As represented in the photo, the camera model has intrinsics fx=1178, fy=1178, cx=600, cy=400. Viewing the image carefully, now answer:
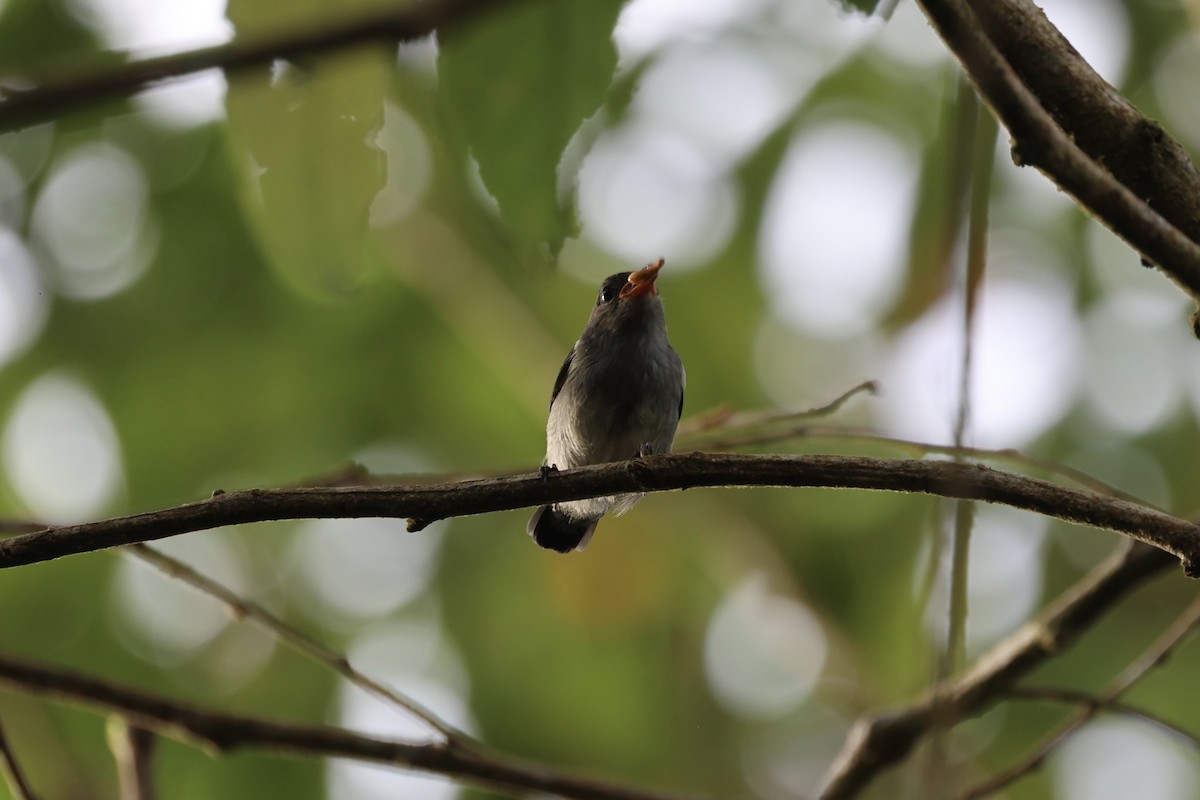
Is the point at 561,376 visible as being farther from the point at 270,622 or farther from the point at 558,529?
the point at 270,622

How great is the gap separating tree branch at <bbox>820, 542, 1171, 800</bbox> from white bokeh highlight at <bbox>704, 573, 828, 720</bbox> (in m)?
2.00

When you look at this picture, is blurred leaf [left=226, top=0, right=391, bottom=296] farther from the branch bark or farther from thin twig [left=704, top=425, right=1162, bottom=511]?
thin twig [left=704, top=425, right=1162, bottom=511]

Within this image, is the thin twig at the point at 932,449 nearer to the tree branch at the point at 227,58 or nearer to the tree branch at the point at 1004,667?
the tree branch at the point at 1004,667

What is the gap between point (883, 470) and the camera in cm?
195

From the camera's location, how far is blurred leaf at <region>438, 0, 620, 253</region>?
5.12 feet

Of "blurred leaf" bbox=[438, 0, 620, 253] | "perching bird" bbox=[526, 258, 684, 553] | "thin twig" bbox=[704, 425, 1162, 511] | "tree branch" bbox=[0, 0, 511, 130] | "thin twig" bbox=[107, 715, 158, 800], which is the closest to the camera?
"tree branch" bbox=[0, 0, 511, 130]

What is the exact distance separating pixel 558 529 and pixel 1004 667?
2165 millimetres

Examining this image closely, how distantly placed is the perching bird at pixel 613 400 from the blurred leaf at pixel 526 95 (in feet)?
9.85

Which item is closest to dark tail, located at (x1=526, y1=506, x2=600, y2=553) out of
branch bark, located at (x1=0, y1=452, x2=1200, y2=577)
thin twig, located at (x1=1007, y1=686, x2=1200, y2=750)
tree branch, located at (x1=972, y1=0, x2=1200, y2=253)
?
thin twig, located at (x1=1007, y1=686, x2=1200, y2=750)

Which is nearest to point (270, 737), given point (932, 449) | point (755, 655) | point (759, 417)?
point (759, 417)

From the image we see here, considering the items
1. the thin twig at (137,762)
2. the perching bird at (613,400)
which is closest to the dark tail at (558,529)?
the perching bird at (613,400)

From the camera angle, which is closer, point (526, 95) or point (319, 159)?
point (526, 95)

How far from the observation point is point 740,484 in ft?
6.94

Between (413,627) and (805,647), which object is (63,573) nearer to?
(413,627)
